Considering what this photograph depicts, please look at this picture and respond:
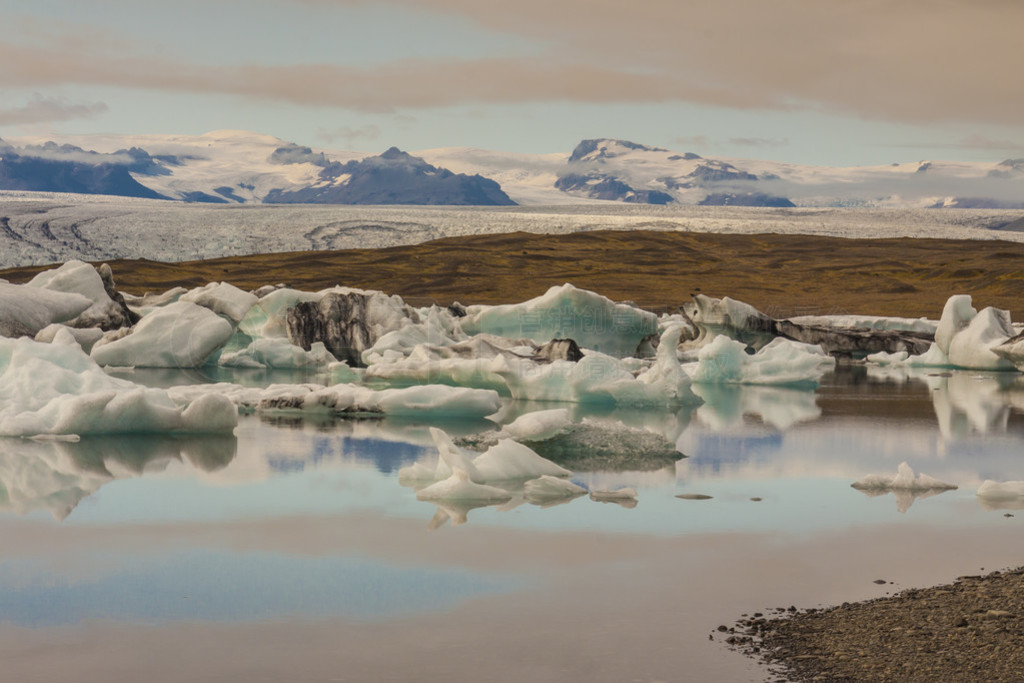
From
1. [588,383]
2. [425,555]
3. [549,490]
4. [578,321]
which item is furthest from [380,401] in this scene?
[578,321]

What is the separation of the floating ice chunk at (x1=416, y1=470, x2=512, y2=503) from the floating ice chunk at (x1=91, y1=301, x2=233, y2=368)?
16.6 m

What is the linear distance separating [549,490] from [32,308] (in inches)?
728

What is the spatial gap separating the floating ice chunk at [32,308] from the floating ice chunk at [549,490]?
681 inches

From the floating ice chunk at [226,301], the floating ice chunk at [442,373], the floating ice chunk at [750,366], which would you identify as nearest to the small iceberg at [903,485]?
the floating ice chunk at [442,373]

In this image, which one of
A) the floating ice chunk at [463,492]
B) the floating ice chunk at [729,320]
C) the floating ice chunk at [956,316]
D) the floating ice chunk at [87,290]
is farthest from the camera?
the floating ice chunk at [729,320]

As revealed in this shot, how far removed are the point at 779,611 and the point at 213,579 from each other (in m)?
3.14

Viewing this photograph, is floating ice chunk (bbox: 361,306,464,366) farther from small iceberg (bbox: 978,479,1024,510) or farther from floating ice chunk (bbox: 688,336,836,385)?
small iceberg (bbox: 978,479,1024,510)

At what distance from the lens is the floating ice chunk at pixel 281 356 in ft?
82.8

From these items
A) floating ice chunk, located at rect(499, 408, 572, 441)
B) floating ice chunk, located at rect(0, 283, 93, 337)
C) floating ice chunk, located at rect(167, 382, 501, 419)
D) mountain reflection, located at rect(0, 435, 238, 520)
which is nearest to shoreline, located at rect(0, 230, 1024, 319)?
floating ice chunk, located at rect(0, 283, 93, 337)

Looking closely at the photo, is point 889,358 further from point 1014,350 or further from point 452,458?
point 452,458

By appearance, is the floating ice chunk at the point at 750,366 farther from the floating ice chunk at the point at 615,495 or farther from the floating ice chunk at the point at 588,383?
the floating ice chunk at the point at 615,495

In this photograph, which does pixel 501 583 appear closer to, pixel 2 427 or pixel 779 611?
pixel 779 611

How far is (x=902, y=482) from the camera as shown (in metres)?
A: 9.71

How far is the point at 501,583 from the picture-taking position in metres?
6.35
